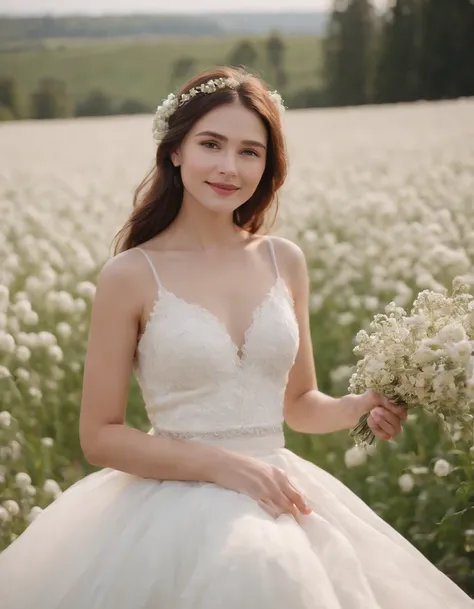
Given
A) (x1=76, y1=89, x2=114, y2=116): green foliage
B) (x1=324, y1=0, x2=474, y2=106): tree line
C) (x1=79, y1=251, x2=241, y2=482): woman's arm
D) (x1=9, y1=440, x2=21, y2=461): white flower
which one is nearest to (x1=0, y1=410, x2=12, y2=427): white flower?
(x1=9, y1=440, x2=21, y2=461): white flower

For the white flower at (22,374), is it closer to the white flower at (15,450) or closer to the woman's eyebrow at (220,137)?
the white flower at (15,450)

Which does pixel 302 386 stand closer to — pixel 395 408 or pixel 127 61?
pixel 395 408

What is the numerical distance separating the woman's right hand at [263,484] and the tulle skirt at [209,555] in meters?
0.02

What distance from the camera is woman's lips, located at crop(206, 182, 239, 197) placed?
248 cm

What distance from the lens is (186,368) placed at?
94.0 inches

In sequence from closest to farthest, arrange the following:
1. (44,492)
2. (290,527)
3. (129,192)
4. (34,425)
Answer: (290,527) < (44,492) < (34,425) < (129,192)

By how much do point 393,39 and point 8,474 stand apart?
230 centimetres

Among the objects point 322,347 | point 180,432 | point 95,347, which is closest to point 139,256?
point 95,347

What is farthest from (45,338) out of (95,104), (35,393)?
(95,104)

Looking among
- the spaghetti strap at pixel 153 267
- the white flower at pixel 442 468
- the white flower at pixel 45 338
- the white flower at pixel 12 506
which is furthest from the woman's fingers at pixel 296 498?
the white flower at pixel 45 338

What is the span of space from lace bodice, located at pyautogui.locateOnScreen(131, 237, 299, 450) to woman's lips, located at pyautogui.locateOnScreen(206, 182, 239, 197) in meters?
0.23

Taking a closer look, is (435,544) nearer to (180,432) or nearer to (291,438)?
(291,438)

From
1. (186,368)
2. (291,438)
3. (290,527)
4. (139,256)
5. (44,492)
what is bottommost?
(291,438)

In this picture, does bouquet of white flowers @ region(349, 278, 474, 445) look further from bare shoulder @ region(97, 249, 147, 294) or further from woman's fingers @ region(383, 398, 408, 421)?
bare shoulder @ region(97, 249, 147, 294)
